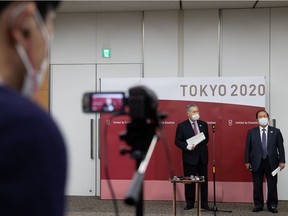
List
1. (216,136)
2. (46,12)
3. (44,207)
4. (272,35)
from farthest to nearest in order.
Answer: (272,35)
(216,136)
(46,12)
(44,207)

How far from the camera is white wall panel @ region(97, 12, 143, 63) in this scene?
5977 mm

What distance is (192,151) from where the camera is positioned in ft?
16.5

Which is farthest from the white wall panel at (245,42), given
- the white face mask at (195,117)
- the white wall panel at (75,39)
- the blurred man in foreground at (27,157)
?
the blurred man in foreground at (27,157)

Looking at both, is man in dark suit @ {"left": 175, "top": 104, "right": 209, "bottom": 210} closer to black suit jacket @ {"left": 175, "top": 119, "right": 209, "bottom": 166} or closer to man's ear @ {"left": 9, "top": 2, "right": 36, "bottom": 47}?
black suit jacket @ {"left": 175, "top": 119, "right": 209, "bottom": 166}

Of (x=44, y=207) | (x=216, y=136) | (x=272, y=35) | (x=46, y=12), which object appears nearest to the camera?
(x=44, y=207)

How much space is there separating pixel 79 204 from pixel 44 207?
5.11 m

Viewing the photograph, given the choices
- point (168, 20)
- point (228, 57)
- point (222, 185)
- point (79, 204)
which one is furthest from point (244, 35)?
point (79, 204)

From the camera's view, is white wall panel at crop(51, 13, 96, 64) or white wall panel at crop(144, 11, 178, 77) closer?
white wall panel at crop(144, 11, 178, 77)

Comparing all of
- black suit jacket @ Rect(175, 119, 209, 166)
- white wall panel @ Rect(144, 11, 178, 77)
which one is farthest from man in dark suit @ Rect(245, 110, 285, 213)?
white wall panel @ Rect(144, 11, 178, 77)

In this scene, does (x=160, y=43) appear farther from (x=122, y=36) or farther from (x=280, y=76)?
(x=280, y=76)

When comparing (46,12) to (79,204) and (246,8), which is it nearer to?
(79,204)

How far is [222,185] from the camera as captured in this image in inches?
210

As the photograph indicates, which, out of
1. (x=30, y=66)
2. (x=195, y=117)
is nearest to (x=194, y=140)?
(x=195, y=117)

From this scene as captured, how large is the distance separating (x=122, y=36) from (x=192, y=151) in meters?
2.25
